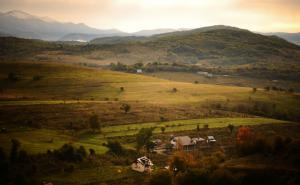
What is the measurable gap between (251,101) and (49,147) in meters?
84.9

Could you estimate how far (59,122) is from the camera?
10000cm

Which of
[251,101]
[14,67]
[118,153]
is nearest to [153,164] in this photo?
[118,153]

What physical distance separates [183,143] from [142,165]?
18226 mm

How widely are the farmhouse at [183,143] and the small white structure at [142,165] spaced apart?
14323mm

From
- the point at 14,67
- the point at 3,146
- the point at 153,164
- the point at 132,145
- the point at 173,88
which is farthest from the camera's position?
the point at 14,67

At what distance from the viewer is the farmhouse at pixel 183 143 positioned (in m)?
91.2

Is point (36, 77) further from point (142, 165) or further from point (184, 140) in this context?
point (142, 165)

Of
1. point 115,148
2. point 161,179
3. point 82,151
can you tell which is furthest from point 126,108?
point 161,179

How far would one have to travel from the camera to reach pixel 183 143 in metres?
91.6

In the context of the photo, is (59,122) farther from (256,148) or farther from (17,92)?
(256,148)

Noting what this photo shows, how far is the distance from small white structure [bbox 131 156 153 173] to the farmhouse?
14.3 metres

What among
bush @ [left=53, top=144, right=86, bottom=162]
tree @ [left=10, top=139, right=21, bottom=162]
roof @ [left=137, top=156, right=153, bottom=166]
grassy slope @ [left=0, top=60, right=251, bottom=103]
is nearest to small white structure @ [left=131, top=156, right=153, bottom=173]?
roof @ [left=137, top=156, right=153, bottom=166]

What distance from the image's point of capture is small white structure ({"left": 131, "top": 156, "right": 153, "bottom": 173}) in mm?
75544

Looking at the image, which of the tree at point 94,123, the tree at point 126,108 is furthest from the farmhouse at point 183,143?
the tree at point 126,108
